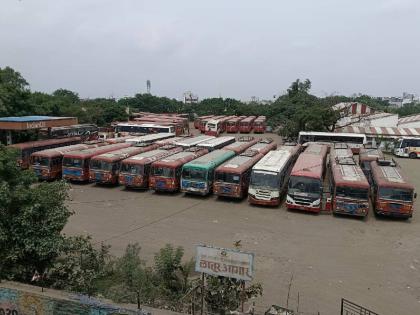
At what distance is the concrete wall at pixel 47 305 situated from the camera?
8219 mm

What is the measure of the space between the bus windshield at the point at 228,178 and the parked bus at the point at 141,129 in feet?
76.4

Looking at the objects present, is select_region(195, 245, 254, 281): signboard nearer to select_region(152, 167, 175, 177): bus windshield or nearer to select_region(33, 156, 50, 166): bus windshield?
select_region(152, 167, 175, 177): bus windshield

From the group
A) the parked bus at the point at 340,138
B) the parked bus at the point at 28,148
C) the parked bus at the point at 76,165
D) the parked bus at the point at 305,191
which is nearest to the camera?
the parked bus at the point at 305,191

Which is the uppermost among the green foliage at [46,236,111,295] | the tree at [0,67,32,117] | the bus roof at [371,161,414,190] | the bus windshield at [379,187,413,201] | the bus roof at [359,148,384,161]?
the tree at [0,67,32,117]

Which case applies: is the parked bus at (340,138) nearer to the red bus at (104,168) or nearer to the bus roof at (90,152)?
the bus roof at (90,152)

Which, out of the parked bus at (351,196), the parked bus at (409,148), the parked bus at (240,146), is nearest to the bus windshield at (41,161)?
the parked bus at (240,146)

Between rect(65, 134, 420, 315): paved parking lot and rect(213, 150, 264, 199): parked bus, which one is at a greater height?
rect(213, 150, 264, 199): parked bus

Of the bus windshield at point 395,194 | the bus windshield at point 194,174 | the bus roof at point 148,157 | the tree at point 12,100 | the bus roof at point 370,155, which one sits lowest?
the bus windshield at point 395,194

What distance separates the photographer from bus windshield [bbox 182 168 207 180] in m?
20.8

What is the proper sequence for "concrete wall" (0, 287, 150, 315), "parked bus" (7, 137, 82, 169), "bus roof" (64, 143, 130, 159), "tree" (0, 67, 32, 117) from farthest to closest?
"tree" (0, 67, 32, 117)
"parked bus" (7, 137, 82, 169)
"bus roof" (64, 143, 130, 159)
"concrete wall" (0, 287, 150, 315)

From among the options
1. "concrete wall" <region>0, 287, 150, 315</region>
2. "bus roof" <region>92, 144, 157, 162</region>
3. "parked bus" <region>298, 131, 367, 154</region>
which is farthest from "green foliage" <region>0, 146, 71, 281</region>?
"parked bus" <region>298, 131, 367, 154</region>

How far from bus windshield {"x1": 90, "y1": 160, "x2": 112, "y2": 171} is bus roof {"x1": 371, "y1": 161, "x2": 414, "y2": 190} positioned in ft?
44.9

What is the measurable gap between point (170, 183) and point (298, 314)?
40.9ft

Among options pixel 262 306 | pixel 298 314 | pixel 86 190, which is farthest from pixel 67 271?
pixel 86 190
